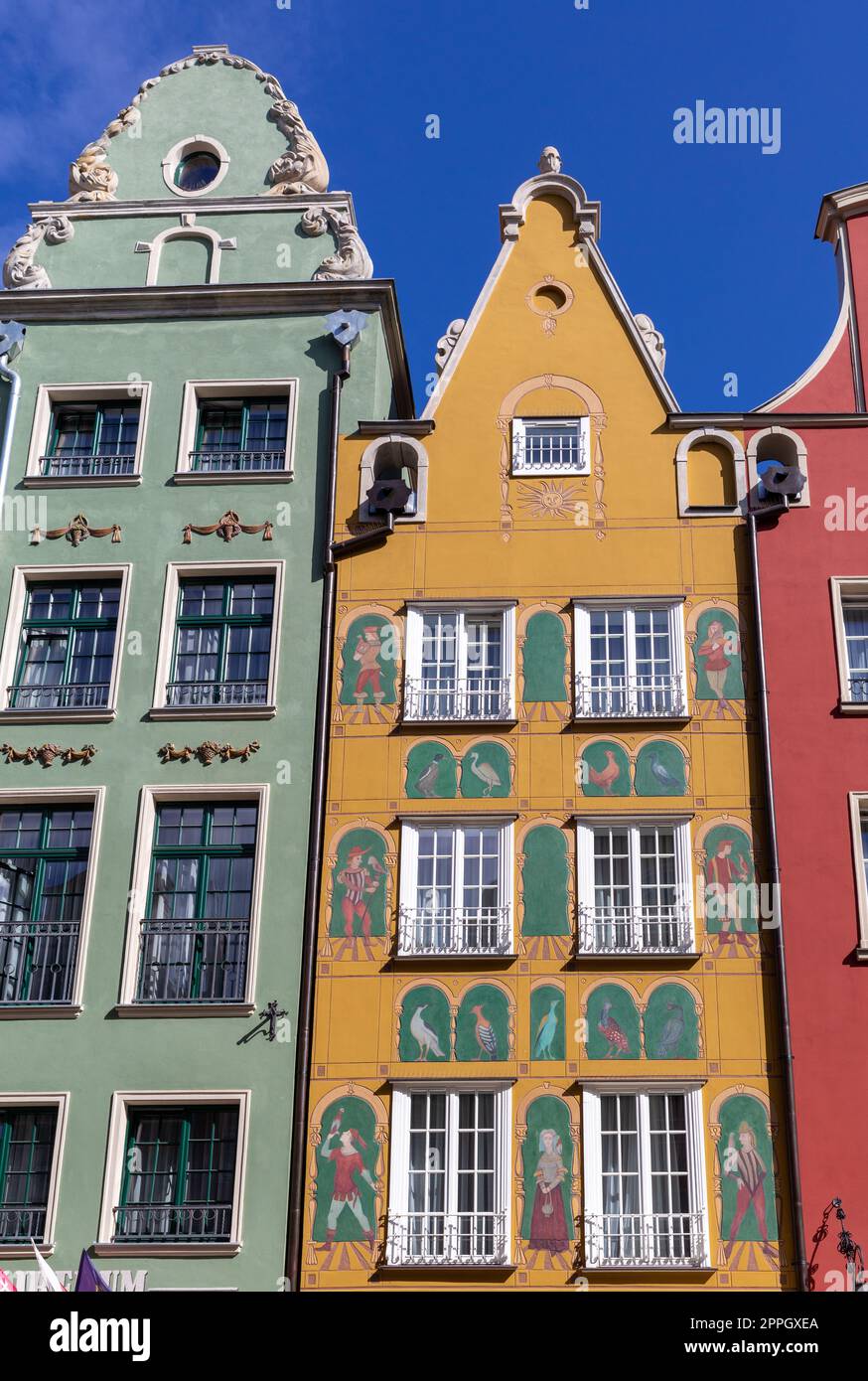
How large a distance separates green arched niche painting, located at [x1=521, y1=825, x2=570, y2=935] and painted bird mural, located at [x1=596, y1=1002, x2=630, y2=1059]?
1.37 meters

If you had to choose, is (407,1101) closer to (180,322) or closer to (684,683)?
(684,683)

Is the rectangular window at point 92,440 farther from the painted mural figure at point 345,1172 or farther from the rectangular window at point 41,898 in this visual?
the painted mural figure at point 345,1172

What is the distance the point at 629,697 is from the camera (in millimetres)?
28750

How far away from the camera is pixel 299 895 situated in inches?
1087

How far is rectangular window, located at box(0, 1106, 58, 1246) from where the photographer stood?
84.3ft

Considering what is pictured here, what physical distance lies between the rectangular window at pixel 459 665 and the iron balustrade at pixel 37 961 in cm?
640

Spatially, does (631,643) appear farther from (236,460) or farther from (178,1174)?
(178,1174)

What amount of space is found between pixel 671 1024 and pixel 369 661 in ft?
25.1

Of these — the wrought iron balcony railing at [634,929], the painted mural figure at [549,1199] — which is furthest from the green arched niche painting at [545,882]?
the painted mural figure at [549,1199]

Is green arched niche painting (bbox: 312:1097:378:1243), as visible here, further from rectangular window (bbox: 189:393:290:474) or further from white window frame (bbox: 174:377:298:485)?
rectangular window (bbox: 189:393:290:474)
